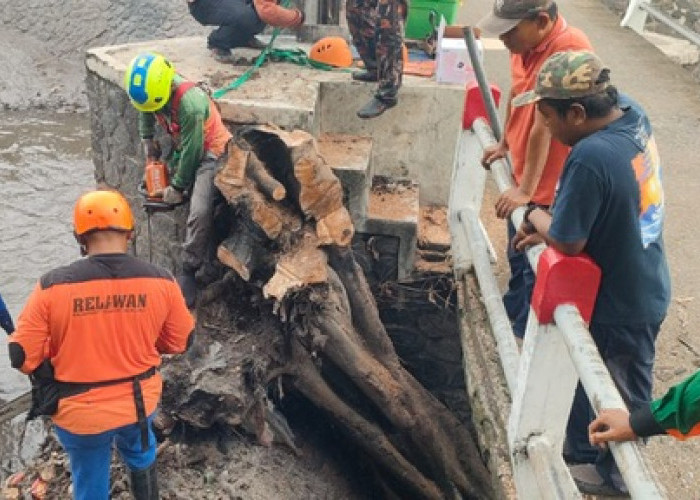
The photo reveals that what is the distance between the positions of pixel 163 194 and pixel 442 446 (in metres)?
2.51

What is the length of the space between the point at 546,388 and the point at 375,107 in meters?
3.57

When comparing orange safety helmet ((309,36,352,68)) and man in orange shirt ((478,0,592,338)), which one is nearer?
man in orange shirt ((478,0,592,338))

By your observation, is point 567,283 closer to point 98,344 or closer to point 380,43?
point 98,344

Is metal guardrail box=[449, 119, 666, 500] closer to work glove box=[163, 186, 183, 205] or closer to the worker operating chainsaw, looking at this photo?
the worker operating chainsaw

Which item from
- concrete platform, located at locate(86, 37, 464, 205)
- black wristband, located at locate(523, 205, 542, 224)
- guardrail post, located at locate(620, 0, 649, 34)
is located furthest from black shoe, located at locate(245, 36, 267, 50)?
guardrail post, located at locate(620, 0, 649, 34)

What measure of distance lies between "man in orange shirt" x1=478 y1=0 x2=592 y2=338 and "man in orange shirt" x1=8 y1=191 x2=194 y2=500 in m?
1.75

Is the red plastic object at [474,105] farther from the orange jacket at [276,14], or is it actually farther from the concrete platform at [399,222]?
the orange jacket at [276,14]

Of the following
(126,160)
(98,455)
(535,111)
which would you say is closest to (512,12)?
(535,111)

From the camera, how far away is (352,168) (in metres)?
5.62

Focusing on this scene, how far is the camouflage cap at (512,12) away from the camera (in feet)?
11.8

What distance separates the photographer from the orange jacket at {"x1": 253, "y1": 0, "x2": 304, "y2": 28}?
21.2 feet

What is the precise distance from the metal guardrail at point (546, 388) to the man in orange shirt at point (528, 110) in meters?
0.10

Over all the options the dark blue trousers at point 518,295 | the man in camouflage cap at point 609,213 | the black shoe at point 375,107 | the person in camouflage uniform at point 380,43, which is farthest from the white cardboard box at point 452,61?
the man in camouflage cap at point 609,213

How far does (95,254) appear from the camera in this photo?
3.58 m
